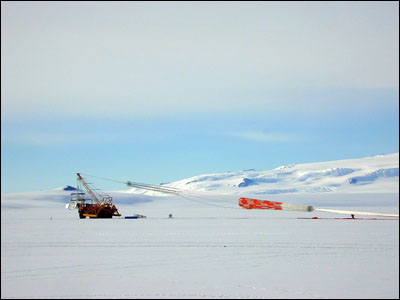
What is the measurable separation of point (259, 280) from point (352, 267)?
4160 mm

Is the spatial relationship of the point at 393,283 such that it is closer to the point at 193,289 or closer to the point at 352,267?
the point at 352,267

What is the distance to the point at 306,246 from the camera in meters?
24.3

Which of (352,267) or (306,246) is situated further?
(306,246)

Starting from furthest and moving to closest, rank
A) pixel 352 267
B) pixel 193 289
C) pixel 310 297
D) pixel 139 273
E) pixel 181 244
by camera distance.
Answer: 1. pixel 181 244
2. pixel 352 267
3. pixel 139 273
4. pixel 193 289
5. pixel 310 297

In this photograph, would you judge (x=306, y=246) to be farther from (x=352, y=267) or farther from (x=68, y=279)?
(x=68, y=279)

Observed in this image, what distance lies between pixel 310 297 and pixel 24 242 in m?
19.8

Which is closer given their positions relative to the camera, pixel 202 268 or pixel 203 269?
pixel 203 269

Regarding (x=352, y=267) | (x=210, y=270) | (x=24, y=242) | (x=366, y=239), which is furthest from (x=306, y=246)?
(x=24, y=242)

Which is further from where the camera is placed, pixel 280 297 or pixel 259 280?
pixel 259 280

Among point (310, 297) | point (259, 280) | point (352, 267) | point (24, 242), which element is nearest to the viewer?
Answer: point (310, 297)

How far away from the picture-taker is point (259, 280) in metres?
14.8

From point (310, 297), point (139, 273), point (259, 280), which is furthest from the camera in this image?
point (139, 273)

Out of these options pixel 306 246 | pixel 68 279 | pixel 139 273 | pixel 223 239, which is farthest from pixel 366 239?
pixel 68 279

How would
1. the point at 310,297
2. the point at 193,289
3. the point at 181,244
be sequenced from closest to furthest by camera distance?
the point at 310,297, the point at 193,289, the point at 181,244
